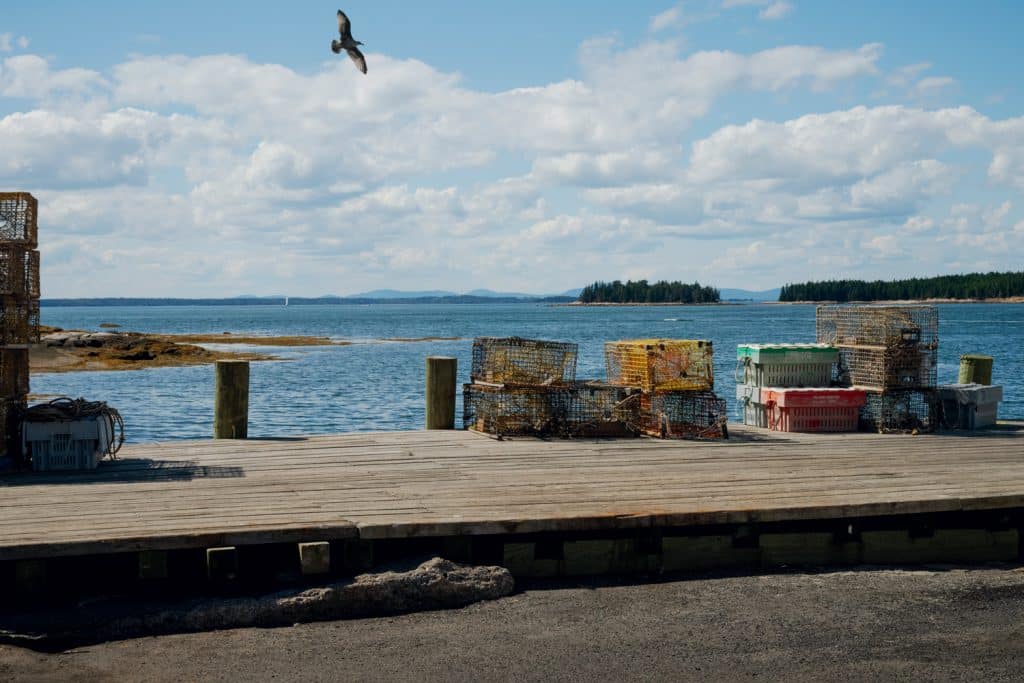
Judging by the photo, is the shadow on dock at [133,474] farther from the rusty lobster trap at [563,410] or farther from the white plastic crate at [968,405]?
the white plastic crate at [968,405]

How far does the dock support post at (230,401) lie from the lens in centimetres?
1343

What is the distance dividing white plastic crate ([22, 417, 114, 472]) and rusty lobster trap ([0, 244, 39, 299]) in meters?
1.49

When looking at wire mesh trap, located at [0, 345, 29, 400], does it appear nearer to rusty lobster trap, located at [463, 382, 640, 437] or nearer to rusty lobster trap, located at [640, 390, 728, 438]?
rusty lobster trap, located at [463, 382, 640, 437]

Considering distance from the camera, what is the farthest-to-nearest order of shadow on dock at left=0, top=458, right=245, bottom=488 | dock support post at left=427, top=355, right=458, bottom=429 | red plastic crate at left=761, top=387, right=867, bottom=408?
dock support post at left=427, top=355, right=458, bottom=429
red plastic crate at left=761, top=387, right=867, bottom=408
shadow on dock at left=0, top=458, right=245, bottom=488

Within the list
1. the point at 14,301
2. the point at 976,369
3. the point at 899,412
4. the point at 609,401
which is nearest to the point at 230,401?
the point at 14,301

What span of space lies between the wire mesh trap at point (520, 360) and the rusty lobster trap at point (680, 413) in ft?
3.70

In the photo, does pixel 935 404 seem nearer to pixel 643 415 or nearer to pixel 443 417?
pixel 643 415

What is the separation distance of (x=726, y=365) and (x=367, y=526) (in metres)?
44.1

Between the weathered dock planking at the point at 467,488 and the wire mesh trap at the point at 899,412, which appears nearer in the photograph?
the weathered dock planking at the point at 467,488

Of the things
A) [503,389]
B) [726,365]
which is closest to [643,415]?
[503,389]

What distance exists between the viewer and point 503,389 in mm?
13578

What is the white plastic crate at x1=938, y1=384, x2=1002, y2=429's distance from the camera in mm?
14617

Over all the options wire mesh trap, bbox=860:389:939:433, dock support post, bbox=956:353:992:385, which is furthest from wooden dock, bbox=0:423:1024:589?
dock support post, bbox=956:353:992:385

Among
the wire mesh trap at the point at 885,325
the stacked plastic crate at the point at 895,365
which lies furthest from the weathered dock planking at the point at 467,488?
the wire mesh trap at the point at 885,325
